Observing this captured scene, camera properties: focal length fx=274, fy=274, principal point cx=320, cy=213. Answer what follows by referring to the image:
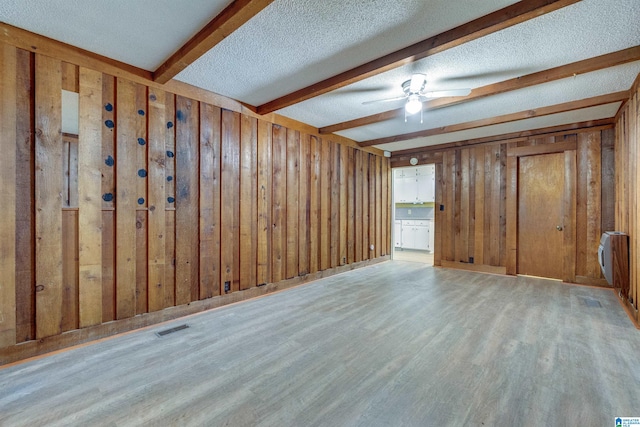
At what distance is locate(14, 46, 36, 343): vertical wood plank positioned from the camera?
2129mm

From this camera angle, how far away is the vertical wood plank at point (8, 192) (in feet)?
6.77

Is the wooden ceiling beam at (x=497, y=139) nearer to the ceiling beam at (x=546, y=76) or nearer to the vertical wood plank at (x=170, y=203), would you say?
the ceiling beam at (x=546, y=76)

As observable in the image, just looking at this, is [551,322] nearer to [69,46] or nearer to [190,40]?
[190,40]

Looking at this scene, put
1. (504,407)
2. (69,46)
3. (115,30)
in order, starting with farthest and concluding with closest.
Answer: (69,46)
(115,30)
(504,407)

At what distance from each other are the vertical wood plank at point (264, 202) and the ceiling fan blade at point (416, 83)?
6.58 feet

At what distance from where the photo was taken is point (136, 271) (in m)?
2.72

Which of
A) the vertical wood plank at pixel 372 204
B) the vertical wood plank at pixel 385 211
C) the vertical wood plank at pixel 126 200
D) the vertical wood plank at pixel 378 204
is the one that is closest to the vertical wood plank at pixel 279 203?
the vertical wood plank at pixel 126 200

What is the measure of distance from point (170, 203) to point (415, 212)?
22.4 ft

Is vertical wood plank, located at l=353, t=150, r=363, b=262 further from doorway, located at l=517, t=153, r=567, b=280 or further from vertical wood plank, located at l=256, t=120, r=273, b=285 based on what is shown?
doorway, located at l=517, t=153, r=567, b=280

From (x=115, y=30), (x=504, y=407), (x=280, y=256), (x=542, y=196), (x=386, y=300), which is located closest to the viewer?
(x=504, y=407)

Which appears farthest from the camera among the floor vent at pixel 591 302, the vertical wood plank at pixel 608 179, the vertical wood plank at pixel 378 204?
the vertical wood plank at pixel 378 204

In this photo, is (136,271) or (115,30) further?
(136,271)

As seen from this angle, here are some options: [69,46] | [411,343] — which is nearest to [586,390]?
[411,343]

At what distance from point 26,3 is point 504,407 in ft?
13.0
